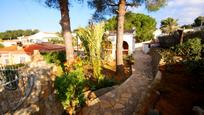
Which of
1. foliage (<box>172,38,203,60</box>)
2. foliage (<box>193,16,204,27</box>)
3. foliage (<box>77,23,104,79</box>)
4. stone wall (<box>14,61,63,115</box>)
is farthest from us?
foliage (<box>193,16,204,27</box>)

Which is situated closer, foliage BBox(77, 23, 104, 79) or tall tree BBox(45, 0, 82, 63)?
foliage BBox(77, 23, 104, 79)

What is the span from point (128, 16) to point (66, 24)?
5772 millimetres

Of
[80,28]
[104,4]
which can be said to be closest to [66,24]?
[80,28]

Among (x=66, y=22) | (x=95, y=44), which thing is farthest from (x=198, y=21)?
(x=95, y=44)

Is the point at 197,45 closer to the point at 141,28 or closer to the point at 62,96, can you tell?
the point at 62,96

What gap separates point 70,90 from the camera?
8375 mm

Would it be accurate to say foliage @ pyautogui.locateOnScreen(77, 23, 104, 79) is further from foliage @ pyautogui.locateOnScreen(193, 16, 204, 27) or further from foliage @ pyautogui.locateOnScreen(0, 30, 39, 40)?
foliage @ pyautogui.locateOnScreen(0, 30, 39, 40)

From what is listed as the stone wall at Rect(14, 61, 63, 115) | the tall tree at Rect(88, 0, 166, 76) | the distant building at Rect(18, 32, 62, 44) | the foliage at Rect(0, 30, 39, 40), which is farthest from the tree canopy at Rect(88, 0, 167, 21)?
the foliage at Rect(0, 30, 39, 40)

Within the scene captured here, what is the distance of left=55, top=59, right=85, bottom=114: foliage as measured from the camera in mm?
8133

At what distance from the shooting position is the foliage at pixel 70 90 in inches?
320

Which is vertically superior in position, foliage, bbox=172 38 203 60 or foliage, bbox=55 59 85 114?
foliage, bbox=172 38 203 60

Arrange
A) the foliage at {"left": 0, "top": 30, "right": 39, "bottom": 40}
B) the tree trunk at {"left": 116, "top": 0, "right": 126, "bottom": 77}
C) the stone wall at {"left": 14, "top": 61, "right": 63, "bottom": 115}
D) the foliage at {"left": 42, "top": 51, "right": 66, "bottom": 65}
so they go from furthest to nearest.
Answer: the foliage at {"left": 0, "top": 30, "right": 39, "bottom": 40} < the foliage at {"left": 42, "top": 51, "right": 66, "bottom": 65} < the tree trunk at {"left": 116, "top": 0, "right": 126, "bottom": 77} < the stone wall at {"left": 14, "top": 61, "right": 63, "bottom": 115}

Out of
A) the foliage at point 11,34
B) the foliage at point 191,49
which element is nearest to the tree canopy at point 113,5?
the foliage at point 191,49

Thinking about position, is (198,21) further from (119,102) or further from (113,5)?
(119,102)
